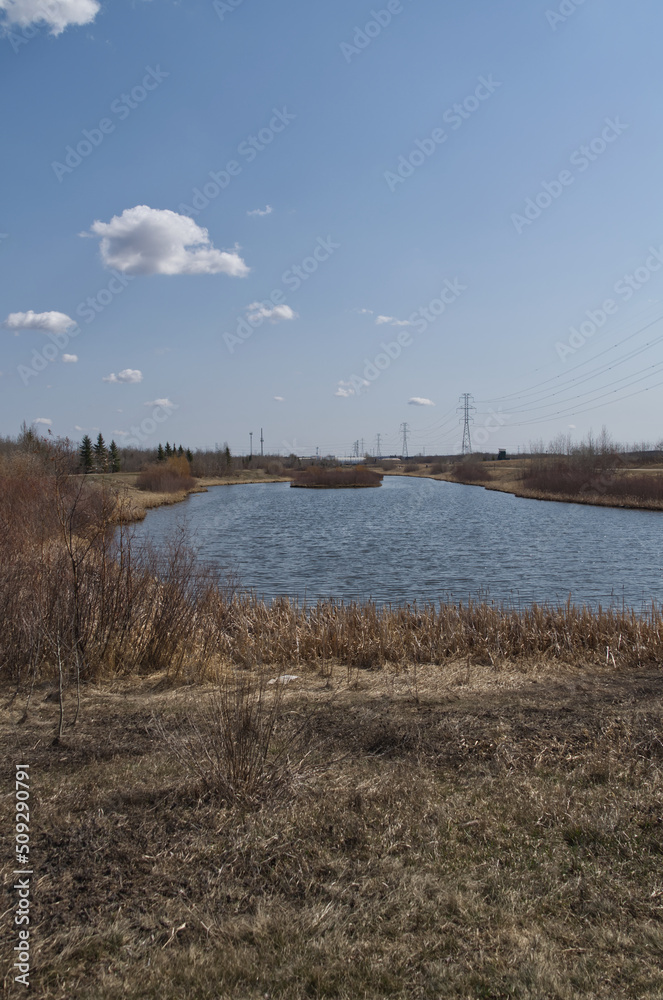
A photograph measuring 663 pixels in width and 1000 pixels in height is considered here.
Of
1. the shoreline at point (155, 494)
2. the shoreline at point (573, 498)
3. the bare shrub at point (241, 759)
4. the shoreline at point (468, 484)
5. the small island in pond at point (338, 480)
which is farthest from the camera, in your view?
the small island in pond at point (338, 480)

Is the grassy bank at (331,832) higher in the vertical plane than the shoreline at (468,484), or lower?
lower

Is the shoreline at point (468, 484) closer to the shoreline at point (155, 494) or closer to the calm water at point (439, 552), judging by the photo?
the shoreline at point (155, 494)

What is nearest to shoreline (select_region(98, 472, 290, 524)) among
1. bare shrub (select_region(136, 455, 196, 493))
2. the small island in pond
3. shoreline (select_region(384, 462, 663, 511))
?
bare shrub (select_region(136, 455, 196, 493))

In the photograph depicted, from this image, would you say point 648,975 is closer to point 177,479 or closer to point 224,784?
point 224,784

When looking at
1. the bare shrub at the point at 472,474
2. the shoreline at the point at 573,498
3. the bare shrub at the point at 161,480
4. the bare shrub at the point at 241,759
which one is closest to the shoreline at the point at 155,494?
the bare shrub at the point at 161,480

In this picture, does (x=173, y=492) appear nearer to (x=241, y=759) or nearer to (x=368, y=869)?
(x=241, y=759)

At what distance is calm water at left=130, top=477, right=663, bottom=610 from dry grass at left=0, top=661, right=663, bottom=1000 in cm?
596

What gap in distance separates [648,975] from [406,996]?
40.1 inches

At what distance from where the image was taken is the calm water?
17.0 m

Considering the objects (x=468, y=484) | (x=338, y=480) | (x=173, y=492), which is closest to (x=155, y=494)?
(x=173, y=492)

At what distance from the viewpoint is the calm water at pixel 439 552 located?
1705 centimetres

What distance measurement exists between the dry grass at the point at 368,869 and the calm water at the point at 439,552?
235 inches

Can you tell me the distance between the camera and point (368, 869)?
11.2 feet

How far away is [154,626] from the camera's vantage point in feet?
28.9
